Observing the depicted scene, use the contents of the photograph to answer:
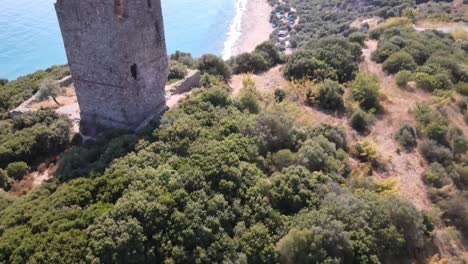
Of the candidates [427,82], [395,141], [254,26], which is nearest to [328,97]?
[395,141]

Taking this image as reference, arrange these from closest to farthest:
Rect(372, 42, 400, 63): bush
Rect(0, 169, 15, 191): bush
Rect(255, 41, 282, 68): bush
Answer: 1. Rect(0, 169, 15, 191): bush
2. Rect(372, 42, 400, 63): bush
3. Rect(255, 41, 282, 68): bush

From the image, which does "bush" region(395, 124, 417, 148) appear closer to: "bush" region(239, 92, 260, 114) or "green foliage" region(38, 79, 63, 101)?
"bush" region(239, 92, 260, 114)

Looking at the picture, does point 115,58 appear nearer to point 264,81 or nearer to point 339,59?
point 264,81

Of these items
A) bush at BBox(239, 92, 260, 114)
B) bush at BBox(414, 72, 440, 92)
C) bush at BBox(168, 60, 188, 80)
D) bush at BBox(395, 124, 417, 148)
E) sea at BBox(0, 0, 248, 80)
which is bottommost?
sea at BBox(0, 0, 248, 80)

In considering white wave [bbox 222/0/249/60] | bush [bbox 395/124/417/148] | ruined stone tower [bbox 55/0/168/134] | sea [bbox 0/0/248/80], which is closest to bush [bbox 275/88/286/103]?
bush [bbox 395/124/417/148]

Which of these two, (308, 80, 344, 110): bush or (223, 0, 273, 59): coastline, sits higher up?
(308, 80, 344, 110): bush

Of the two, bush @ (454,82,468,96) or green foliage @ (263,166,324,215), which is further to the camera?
bush @ (454,82,468,96)

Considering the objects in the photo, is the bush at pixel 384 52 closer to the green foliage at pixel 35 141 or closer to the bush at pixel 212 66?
the bush at pixel 212 66
